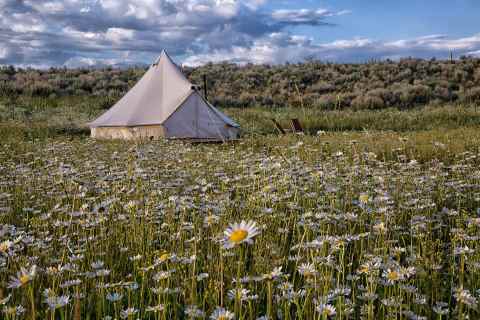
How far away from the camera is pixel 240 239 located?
1.77 metres

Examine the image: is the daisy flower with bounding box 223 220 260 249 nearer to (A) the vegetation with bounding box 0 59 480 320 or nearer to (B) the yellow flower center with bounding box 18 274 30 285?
(A) the vegetation with bounding box 0 59 480 320

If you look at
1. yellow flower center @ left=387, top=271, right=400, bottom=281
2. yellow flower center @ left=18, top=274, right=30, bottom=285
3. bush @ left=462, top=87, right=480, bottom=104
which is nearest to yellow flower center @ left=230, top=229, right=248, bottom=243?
yellow flower center @ left=18, top=274, right=30, bottom=285

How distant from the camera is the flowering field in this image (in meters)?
2.50

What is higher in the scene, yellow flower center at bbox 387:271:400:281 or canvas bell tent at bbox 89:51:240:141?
canvas bell tent at bbox 89:51:240:141

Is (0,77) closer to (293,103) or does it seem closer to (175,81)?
(293,103)

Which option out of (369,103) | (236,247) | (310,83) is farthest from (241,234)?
(310,83)

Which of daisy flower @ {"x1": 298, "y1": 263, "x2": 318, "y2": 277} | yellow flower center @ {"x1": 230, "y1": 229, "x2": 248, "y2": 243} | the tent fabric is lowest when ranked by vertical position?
daisy flower @ {"x1": 298, "y1": 263, "x2": 318, "y2": 277}

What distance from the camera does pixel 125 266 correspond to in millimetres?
3598

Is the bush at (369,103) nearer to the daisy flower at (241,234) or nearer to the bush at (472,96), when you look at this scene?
the bush at (472,96)

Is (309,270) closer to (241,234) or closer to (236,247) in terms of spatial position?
(241,234)

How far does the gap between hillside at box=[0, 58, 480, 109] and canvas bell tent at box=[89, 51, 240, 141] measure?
33.2ft

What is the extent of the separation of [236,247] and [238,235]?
167cm

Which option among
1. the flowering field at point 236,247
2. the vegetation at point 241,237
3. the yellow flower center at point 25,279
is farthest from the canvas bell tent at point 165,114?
the yellow flower center at point 25,279

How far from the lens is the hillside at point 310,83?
29.3 meters
